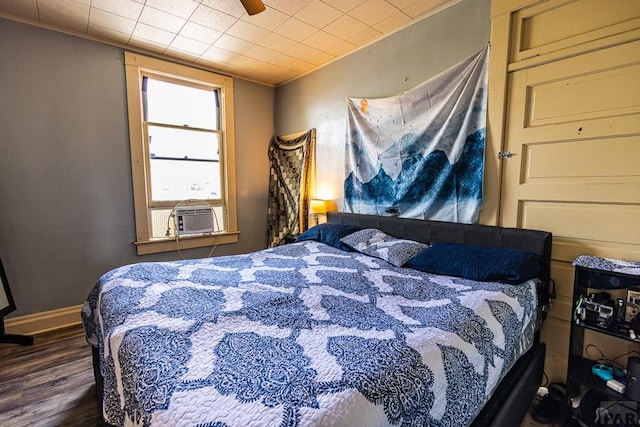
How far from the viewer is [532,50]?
1.87 metres

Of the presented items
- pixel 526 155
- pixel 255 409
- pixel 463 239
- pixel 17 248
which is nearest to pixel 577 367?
pixel 463 239

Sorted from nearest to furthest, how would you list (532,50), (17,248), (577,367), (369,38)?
(577,367)
(532,50)
(17,248)
(369,38)

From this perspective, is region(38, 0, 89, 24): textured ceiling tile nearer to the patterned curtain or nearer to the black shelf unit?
the patterned curtain

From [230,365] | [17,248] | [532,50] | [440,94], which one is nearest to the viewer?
[230,365]

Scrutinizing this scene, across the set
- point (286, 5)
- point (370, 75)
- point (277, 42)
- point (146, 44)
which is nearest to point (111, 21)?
point (146, 44)

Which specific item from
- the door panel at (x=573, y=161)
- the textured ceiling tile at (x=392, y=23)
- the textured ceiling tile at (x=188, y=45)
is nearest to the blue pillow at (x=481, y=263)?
the door panel at (x=573, y=161)

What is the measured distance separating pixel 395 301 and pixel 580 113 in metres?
1.60

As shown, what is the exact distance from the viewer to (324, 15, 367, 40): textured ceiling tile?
2430 millimetres

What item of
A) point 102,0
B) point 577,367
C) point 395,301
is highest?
point 102,0

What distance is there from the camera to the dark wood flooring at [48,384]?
1608 mm

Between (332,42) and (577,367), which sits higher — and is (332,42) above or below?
above

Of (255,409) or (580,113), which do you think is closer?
(255,409)

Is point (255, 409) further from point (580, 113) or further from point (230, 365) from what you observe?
point (580, 113)

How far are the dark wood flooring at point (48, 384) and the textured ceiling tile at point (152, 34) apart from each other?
9.02ft
